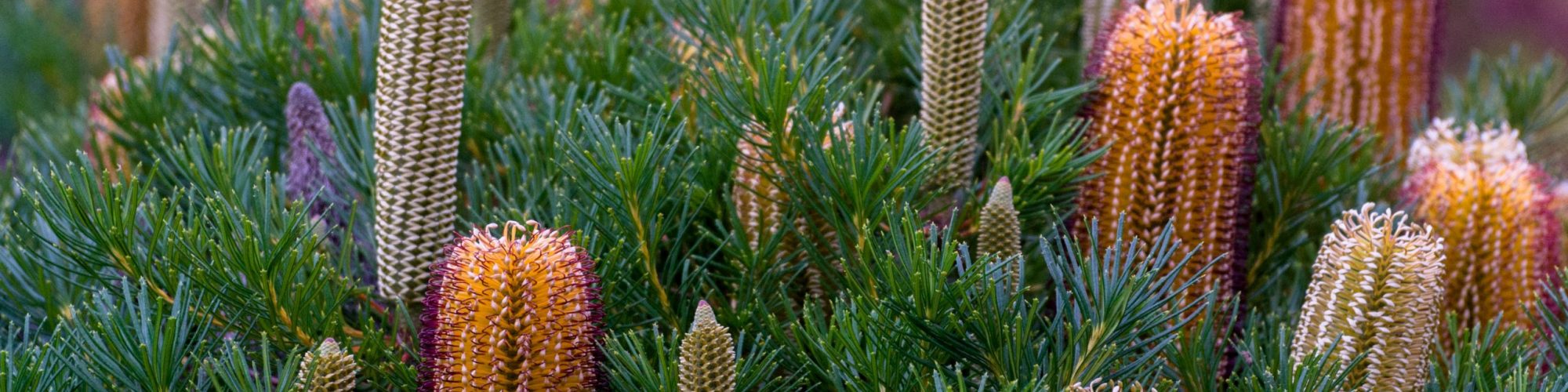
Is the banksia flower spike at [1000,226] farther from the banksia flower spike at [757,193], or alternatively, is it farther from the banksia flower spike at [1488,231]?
the banksia flower spike at [1488,231]

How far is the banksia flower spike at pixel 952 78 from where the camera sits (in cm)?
48

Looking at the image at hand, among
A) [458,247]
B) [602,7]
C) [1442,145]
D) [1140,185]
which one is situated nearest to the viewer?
[458,247]

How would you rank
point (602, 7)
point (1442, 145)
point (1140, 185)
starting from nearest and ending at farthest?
point (1140, 185), point (1442, 145), point (602, 7)

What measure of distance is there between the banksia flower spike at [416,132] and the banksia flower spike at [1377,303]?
0.30m

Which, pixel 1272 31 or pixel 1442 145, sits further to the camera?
pixel 1272 31

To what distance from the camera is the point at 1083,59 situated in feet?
2.19

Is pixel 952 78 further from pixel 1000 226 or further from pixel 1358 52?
pixel 1358 52

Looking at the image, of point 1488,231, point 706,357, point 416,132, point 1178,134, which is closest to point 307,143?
point 416,132

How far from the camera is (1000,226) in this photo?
43 cm

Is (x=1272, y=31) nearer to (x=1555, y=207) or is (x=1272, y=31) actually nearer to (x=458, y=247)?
(x=1555, y=207)

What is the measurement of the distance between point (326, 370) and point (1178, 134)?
0.31 metres

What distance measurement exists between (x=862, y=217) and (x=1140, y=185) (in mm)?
122

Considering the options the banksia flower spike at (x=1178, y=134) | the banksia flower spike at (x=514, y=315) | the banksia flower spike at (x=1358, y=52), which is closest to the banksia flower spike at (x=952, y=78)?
the banksia flower spike at (x=1178, y=134)

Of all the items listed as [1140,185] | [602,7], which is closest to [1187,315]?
[1140,185]
